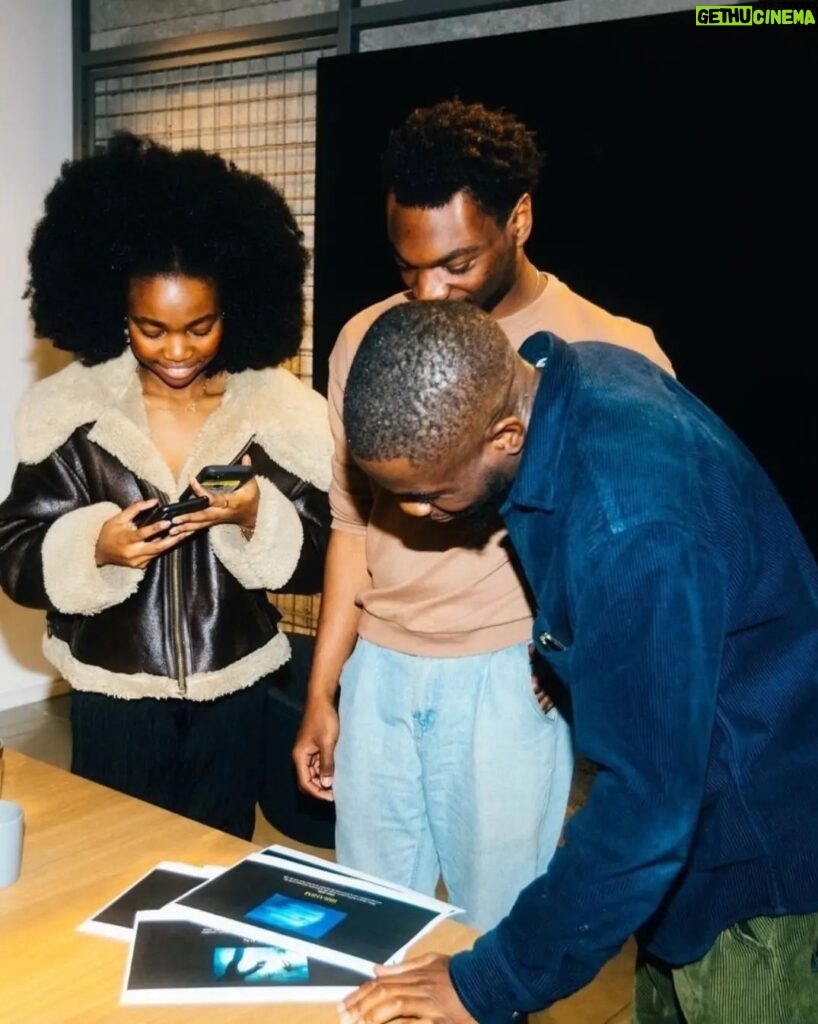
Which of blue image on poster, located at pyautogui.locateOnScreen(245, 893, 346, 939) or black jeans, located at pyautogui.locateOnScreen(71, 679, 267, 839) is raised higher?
blue image on poster, located at pyautogui.locateOnScreen(245, 893, 346, 939)

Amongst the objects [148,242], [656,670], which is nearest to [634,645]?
[656,670]

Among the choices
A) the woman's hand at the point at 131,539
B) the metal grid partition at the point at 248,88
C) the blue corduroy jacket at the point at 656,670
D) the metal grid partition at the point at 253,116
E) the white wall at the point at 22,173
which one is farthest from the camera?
the white wall at the point at 22,173

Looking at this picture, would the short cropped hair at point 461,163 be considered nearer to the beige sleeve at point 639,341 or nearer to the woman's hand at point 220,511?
the beige sleeve at point 639,341

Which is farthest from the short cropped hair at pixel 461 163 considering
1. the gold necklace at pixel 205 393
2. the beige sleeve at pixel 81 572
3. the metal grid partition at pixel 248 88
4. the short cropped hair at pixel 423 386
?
the metal grid partition at pixel 248 88

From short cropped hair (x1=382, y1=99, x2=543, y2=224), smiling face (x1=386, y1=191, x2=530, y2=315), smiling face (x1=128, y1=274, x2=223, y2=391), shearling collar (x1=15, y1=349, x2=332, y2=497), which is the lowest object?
shearling collar (x1=15, y1=349, x2=332, y2=497)

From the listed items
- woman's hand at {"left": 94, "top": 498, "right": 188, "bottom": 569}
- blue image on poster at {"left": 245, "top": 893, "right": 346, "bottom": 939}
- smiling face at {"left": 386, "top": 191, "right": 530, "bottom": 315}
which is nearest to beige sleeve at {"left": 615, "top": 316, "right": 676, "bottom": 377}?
smiling face at {"left": 386, "top": 191, "right": 530, "bottom": 315}

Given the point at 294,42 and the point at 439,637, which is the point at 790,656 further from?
the point at 294,42

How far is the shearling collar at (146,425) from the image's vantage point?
1.90 metres

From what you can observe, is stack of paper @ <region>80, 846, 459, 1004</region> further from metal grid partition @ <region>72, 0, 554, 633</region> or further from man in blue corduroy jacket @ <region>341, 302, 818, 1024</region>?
metal grid partition @ <region>72, 0, 554, 633</region>

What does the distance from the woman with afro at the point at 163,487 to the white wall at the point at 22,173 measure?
80.5 inches

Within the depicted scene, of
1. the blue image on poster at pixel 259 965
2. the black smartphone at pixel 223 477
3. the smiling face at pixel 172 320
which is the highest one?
the smiling face at pixel 172 320

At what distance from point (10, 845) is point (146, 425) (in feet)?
2.63

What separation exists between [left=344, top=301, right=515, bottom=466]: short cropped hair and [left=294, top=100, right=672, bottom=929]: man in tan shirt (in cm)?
57

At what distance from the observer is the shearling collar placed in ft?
6.25
